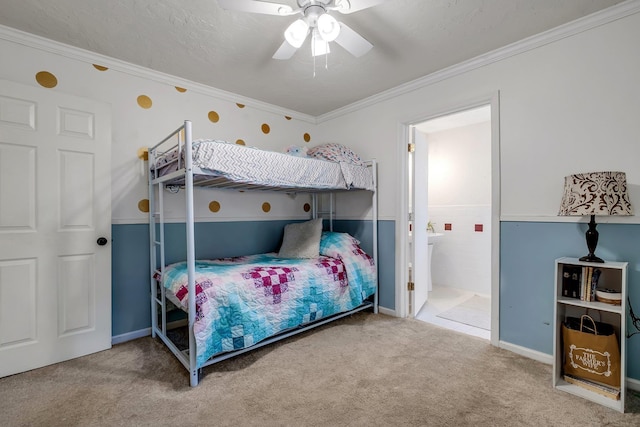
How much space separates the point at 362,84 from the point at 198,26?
1530mm

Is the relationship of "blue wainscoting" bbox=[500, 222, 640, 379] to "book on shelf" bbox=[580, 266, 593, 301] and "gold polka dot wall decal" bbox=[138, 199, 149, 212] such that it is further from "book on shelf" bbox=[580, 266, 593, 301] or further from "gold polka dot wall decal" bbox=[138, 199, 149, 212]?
"gold polka dot wall decal" bbox=[138, 199, 149, 212]

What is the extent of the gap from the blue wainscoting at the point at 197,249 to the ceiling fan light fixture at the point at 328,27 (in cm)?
192

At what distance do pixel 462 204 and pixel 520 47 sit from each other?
2286mm

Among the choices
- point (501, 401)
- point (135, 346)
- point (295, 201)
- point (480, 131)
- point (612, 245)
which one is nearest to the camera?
point (501, 401)

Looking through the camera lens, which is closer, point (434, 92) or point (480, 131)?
point (434, 92)

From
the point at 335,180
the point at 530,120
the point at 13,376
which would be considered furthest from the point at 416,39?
the point at 13,376

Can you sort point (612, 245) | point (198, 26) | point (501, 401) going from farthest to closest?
point (198, 26), point (612, 245), point (501, 401)

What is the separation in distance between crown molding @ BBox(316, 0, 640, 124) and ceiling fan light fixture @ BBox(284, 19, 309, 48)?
1.51m

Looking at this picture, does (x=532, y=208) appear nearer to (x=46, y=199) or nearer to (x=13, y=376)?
(x=46, y=199)

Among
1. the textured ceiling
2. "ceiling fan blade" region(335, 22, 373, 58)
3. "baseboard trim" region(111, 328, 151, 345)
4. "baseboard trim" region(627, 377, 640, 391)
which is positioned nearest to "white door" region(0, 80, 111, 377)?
"baseboard trim" region(111, 328, 151, 345)

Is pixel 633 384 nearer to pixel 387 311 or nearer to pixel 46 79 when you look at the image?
pixel 387 311

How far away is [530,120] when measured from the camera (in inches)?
87.1

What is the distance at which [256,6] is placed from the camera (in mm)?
1545

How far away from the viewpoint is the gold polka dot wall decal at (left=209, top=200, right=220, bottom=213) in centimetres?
303
